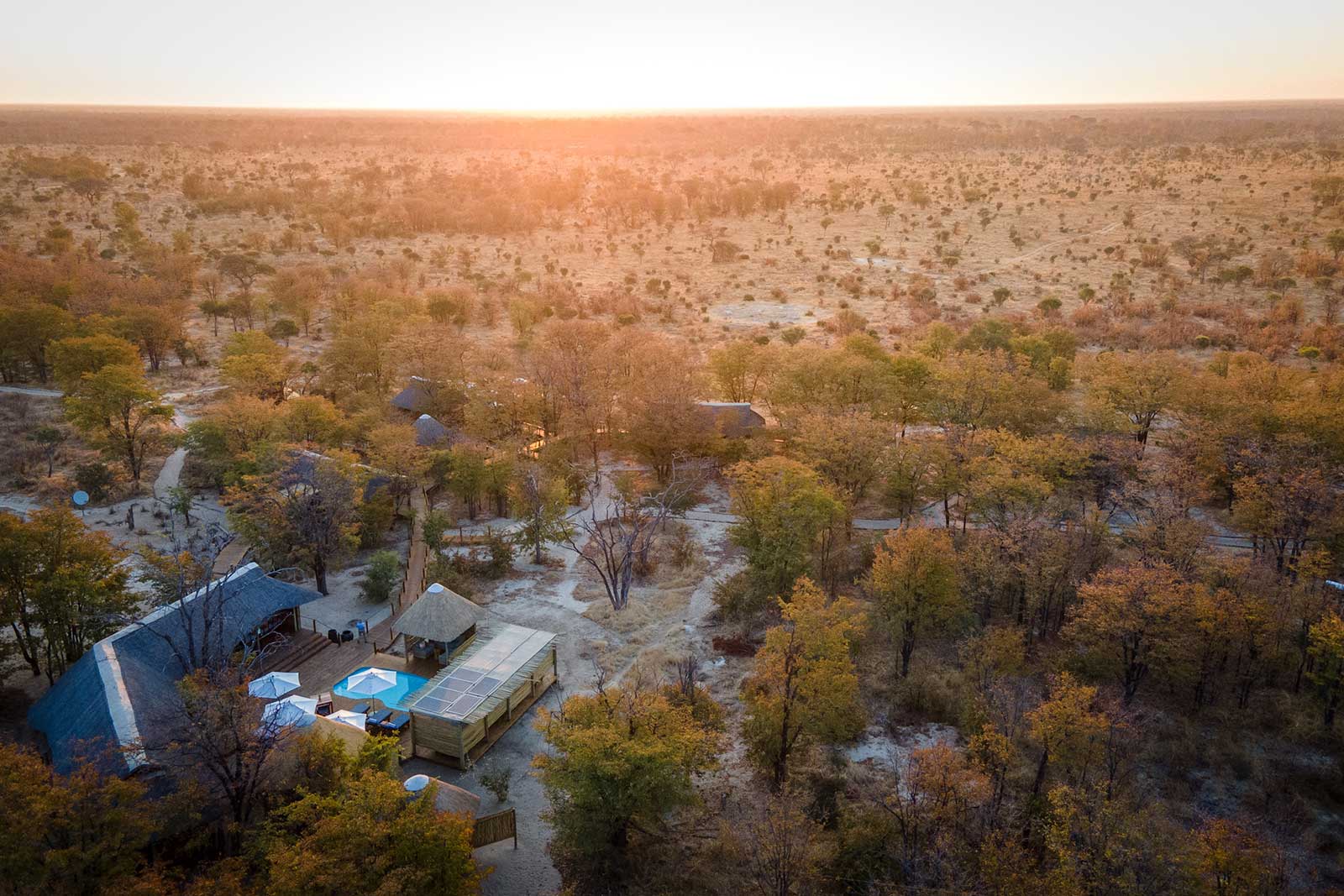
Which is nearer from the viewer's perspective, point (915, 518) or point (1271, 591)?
point (1271, 591)

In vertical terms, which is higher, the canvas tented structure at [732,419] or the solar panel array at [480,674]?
the canvas tented structure at [732,419]

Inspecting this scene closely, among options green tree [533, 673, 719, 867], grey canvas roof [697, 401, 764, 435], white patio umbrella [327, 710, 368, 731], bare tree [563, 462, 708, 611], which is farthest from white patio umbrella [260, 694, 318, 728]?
grey canvas roof [697, 401, 764, 435]

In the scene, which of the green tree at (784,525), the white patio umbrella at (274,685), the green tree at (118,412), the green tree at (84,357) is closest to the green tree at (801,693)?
the green tree at (784,525)

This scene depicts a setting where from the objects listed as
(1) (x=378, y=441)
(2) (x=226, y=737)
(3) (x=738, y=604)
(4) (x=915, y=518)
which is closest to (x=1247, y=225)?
(4) (x=915, y=518)

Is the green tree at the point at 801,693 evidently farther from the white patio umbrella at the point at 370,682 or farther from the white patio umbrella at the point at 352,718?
the white patio umbrella at the point at 352,718

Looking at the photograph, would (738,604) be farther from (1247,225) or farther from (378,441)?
(1247,225)

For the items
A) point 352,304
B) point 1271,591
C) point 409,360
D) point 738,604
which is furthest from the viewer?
point 352,304

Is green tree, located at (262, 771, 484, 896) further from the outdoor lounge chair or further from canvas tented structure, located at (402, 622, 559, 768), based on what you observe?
the outdoor lounge chair
